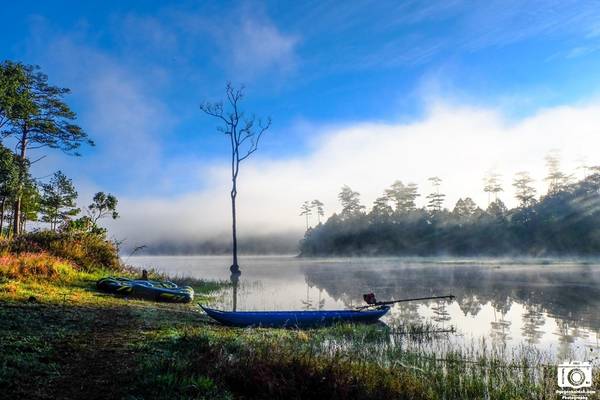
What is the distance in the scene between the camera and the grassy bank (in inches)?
215

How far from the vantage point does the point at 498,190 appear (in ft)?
285

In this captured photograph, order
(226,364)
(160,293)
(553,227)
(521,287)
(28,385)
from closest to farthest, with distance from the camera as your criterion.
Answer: (28,385) → (226,364) → (160,293) → (521,287) → (553,227)

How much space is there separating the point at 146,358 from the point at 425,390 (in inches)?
194

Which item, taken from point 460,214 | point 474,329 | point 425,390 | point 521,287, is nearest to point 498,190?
point 460,214

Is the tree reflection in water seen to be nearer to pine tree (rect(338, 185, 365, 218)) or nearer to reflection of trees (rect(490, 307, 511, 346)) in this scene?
reflection of trees (rect(490, 307, 511, 346))

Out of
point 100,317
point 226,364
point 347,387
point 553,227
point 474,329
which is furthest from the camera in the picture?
point 553,227

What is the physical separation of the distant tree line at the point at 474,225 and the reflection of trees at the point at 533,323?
53153mm

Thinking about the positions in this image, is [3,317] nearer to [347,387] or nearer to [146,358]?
[146,358]

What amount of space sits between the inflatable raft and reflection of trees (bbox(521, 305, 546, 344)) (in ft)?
46.0

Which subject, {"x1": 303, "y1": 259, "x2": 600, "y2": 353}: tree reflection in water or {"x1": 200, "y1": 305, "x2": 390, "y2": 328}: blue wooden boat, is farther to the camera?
{"x1": 303, "y1": 259, "x2": 600, "y2": 353}: tree reflection in water

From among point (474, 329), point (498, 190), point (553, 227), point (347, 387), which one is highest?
point (498, 190)

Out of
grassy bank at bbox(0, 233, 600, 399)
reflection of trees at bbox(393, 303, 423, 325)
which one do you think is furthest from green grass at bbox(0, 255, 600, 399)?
reflection of trees at bbox(393, 303, 423, 325)

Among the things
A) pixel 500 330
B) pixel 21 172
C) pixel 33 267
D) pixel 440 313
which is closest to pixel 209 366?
pixel 500 330

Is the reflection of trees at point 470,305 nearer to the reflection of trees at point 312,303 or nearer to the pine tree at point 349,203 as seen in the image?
the reflection of trees at point 312,303
